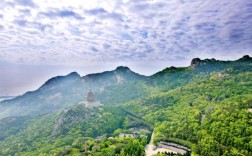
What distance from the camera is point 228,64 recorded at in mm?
95375

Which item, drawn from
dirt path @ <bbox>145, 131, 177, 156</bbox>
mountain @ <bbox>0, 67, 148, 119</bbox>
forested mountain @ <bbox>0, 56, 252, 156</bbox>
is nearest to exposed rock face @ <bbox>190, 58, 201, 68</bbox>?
forested mountain @ <bbox>0, 56, 252, 156</bbox>

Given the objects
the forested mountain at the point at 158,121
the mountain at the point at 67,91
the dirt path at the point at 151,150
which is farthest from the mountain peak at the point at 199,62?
the dirt path at the point at 151,150

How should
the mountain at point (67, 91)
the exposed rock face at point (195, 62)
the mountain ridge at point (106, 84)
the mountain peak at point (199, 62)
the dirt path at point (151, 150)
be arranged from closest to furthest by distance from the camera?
the dirt path at point (151, 150), the mountain ridge at point (106, 84), the mountain peak at point (199, 62), the exposed rock face at point (195, 62), the mountain at point (67, 91)

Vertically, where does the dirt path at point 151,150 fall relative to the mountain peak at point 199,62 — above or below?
below

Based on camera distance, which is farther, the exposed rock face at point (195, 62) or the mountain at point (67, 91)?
the mountain at point (67, 91)

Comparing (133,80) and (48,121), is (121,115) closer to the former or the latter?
(48,121)

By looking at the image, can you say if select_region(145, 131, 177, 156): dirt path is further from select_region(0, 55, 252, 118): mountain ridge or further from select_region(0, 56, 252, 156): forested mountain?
select_region(0, 55, 252, 118): mountain ridge

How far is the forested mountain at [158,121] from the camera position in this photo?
3575 centimetres

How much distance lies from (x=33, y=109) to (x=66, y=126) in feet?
202

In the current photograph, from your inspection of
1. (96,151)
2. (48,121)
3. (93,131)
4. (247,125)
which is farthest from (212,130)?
(48,121)

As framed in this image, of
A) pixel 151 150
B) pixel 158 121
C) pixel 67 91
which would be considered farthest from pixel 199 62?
A: pixel 151 150

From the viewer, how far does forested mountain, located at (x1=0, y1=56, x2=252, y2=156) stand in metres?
35.8

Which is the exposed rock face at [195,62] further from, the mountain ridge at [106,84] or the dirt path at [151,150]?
the dirt path at [151,150]

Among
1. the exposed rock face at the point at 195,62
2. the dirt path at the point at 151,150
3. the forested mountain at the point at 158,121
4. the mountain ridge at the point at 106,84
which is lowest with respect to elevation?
the dirt path at the point at 151,150
